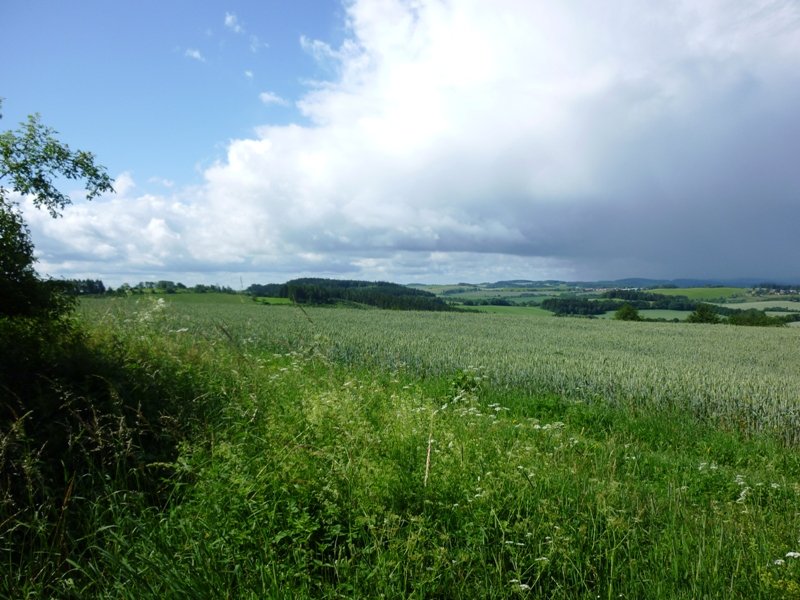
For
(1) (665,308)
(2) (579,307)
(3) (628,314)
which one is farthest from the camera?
(1) (665,308)

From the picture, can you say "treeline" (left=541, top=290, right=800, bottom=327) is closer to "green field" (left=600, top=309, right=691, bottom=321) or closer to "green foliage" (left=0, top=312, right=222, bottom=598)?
"green field" (left=600, top=309, right=691, bottom=321)

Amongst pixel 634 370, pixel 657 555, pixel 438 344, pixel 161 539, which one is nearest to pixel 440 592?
pixel 657 555

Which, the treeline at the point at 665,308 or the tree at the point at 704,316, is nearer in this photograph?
the treeline at the point at 665,308

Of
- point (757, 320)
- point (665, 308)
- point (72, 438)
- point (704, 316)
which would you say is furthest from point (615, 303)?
point (72, 438)

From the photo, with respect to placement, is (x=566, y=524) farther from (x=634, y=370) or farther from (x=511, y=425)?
(x=634, y=370)

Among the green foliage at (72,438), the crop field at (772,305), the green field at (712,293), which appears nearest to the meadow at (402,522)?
the green foliage at (72,438)

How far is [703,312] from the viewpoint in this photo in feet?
194

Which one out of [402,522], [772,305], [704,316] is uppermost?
[402,522]

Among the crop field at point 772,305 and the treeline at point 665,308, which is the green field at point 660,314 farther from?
the crop field at point 772,305

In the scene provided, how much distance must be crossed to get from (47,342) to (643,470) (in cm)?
885

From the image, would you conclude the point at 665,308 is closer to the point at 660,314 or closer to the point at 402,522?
the point at 660,314

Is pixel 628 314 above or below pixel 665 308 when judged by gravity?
above

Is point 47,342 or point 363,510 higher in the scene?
point 47,342

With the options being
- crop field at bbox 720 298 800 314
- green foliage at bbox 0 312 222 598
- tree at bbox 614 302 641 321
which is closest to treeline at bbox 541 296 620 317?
tree at bbox 614 302 641 321
